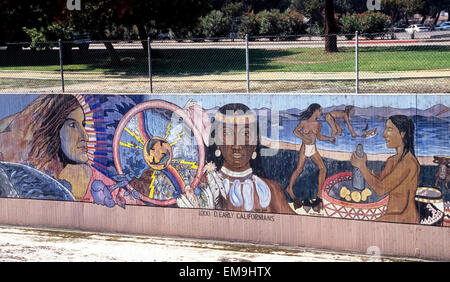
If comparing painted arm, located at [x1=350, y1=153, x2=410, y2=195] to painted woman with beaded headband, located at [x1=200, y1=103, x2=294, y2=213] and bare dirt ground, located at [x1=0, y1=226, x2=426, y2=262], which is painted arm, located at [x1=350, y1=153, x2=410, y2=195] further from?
painted woman with beaded headband, located at [x1=200, y1=103, x2=294, y2=213]

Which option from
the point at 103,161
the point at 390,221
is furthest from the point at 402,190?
the point at 103,161

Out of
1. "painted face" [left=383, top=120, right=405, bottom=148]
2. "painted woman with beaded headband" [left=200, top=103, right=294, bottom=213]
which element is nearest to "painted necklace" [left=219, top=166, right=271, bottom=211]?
"painted woman with beaded headband" [left=200, top=103, right=294, bottom=213]

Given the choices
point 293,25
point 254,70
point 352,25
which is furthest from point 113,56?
point 293,25

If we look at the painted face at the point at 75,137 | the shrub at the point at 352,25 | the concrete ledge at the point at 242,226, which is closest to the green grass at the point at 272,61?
the painted face at the point at 75,137

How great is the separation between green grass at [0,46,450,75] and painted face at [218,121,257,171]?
342 cm

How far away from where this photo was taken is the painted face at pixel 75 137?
14.5 metres

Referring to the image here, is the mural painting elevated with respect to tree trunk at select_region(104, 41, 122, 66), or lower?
lower

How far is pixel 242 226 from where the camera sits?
13188 millimetres

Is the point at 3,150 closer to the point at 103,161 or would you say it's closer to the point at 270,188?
the point at 103,161

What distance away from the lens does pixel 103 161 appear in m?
14.4

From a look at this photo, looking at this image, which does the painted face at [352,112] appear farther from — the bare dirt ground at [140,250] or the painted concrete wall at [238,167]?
the bare dirt ground at [140,250]

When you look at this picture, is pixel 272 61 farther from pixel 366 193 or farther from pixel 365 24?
pixel 365 24

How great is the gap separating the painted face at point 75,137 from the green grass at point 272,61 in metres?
3.38

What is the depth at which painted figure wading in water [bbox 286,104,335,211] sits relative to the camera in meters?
12.5
